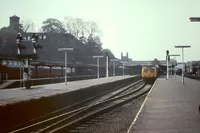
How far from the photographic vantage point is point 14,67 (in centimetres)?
3316

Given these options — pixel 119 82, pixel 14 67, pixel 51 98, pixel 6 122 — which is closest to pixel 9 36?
pixel 14 67

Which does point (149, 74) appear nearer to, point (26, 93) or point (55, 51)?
point (26, 93)

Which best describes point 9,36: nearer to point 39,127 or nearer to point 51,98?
point 51,98

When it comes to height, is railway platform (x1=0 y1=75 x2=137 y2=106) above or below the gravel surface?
above

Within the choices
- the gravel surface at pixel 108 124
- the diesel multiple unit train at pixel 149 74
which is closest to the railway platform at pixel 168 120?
the gravel surface at pixel 108 124

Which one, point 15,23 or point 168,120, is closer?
point 168,120

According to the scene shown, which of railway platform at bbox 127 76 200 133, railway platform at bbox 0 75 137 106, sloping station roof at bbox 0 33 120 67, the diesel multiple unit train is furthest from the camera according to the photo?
sloping station roof at bbox 0 33 120 67

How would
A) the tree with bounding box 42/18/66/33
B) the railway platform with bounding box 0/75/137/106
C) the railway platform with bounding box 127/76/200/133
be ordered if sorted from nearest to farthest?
the railway platform with bounding box 127/76/200/133
the railway platform with bounding box 0/75/137/106
the tree with bounding box 42/18/66/33

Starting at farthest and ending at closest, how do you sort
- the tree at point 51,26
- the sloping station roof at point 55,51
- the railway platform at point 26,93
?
the tree at point 51,26, the sloping station roof at point 55,51, the railway platform at point 26,93

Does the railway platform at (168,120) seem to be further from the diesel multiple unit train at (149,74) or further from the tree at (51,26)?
the tree at (51,26)

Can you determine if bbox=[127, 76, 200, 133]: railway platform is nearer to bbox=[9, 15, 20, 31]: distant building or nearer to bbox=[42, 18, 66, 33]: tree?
bbox=[9, 15, 20, 31]: distant building

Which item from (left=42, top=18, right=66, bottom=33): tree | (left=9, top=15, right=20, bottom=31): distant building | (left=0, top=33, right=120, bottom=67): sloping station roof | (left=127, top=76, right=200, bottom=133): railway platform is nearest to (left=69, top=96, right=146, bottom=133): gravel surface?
(left=127, top=76, right=200, bottom=133): railway platform

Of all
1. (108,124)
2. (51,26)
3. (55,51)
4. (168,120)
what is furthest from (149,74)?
(51,26)

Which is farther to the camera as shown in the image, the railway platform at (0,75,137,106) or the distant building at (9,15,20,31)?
the distant building at (9,15,20,31)
